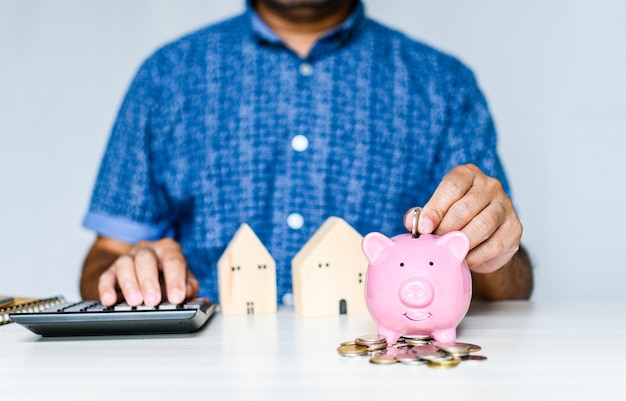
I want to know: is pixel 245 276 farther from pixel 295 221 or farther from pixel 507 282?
pixel 507 282

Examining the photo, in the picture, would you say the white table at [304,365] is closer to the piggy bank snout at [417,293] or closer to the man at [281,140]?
the piggy bank snout at [417,293]

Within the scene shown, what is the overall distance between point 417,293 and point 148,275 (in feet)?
1.24

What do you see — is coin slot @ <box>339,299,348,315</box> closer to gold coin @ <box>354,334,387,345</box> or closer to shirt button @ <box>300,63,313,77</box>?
gold coin @ <box>354,334,387,345</box>

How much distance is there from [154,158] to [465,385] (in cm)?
93

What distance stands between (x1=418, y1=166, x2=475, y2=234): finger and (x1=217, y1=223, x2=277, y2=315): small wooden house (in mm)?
264

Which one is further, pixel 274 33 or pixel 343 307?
pixel 274 33

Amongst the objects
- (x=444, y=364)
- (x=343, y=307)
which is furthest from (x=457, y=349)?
(x=343, y=307)

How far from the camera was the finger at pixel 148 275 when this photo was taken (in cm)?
86

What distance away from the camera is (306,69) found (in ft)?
4.35

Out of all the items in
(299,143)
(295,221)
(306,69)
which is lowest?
(295,221)

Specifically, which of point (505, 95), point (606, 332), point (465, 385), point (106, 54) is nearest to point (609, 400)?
point (465, 385)

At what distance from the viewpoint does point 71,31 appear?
2.12m

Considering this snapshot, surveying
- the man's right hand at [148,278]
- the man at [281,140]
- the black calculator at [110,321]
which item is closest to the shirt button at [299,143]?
the man at [281,140]

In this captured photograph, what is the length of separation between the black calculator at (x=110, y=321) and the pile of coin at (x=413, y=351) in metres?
0.18
